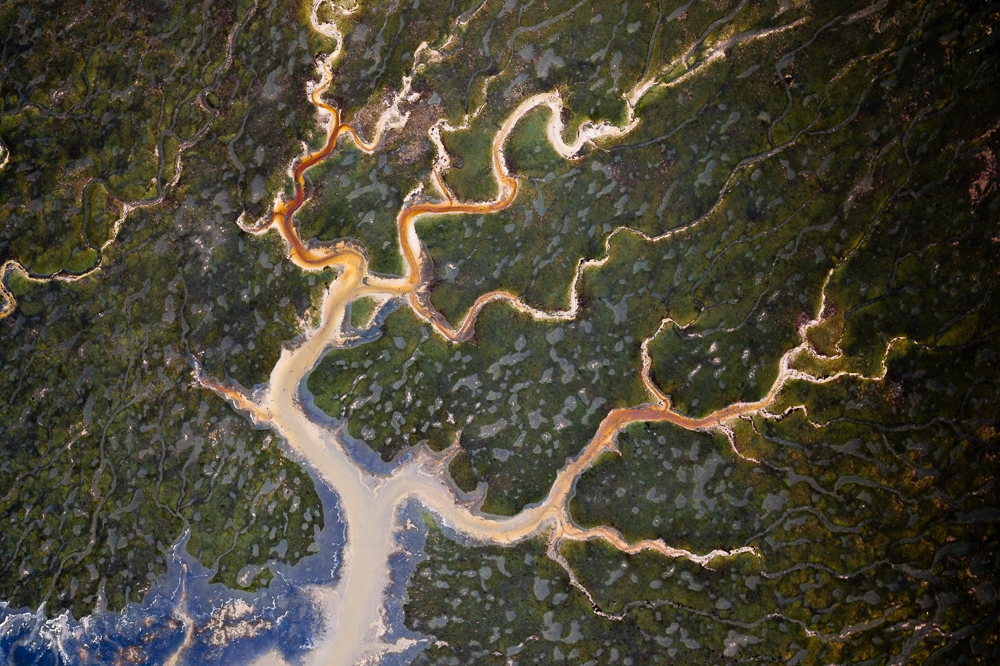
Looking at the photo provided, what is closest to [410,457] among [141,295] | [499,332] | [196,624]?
[499,332]

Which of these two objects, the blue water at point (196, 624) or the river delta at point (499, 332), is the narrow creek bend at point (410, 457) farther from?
Result: the blue water at point (196, 624)

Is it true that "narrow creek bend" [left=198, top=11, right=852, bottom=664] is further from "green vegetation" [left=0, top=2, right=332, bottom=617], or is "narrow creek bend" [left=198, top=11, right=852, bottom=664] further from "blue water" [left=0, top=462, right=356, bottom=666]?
"green vegetation" [left=0, top=2, right=332, bottom=617]

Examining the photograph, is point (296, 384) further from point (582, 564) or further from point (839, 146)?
point (839, 146)

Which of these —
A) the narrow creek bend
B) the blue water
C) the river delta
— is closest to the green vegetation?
the river delta

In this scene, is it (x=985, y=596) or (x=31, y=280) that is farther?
(x=31, y=280)

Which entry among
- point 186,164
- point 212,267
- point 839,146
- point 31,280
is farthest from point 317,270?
point 839,146

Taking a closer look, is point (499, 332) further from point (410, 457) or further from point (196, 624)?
point (196, 624)

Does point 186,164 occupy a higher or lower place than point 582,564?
higher

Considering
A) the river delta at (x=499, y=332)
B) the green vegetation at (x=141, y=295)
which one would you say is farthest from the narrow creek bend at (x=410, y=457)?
the green vegetation at (x=141, y=295)
